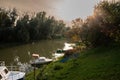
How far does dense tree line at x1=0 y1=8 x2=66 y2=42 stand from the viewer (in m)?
82.5

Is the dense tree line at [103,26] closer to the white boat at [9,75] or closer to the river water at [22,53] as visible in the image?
the white boat at [9,75]

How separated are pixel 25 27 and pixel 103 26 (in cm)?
6384

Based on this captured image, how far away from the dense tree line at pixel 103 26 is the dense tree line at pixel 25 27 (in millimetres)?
58346

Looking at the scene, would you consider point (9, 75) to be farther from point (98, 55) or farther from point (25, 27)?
point (25, 27)

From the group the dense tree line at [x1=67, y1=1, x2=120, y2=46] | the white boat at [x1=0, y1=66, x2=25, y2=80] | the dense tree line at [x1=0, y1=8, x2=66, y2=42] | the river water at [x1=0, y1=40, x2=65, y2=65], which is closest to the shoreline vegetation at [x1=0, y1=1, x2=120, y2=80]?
the dense tree line at [x1=67, y1=1, x2=120, y2=46]

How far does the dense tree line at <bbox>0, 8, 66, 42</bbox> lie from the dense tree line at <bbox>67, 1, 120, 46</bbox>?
58.3 meters

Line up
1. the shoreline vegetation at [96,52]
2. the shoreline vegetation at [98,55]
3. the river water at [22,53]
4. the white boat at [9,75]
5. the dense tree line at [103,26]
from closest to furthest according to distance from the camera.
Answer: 1. the shoreline vegetation at [98,55]
2. the shoreline vegetation at [96,52]
3. the white boat at [9,75]
4. the dense tree line at [103,26]
5. the river water at [22,53]

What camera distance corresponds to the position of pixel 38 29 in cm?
8994

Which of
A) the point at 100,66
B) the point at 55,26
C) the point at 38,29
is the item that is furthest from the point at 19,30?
the point at 100,66

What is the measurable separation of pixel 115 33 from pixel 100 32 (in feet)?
8.77

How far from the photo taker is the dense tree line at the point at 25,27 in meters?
82.5

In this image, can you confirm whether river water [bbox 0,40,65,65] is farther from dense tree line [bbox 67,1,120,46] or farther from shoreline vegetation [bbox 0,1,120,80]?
dense tree line [bbox 67,1,120,46]

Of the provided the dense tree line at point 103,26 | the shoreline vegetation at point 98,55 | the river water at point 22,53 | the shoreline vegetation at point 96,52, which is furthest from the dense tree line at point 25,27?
the dense tree line at point 103,26

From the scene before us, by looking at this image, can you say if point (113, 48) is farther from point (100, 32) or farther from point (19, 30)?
point (19, 30)
